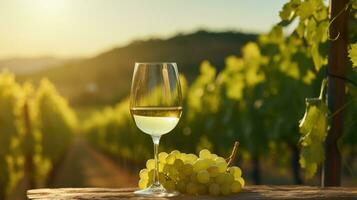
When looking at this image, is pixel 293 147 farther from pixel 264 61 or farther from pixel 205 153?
pixel 205 153

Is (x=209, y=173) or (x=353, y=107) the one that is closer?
(x=209, y=173)

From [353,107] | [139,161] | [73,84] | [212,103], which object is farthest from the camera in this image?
[73,84]

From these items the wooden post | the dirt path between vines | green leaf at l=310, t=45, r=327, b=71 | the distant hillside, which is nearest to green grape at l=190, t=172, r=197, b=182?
the wooden post

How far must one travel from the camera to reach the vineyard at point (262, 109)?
3629 millimetres

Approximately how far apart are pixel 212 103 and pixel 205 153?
14.7 meters

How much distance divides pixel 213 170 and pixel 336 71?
3.48 feet

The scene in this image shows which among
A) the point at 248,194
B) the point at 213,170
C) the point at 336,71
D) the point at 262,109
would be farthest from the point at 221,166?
the point at 262,109

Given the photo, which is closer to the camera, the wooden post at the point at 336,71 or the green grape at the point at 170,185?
the green grape at the point at 170,185

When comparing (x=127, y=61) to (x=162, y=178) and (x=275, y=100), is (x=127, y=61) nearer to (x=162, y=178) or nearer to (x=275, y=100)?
(x=275, y=100)

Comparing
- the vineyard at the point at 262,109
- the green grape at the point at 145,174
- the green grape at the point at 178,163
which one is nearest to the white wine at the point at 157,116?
the green grape at the point at 178,163

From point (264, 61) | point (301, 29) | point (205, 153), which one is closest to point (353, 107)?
point (301, 29)

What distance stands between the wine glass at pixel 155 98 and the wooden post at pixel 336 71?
45.2 inches

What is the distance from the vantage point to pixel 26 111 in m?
20.8

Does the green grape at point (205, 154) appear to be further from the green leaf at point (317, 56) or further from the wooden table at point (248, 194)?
the green leaf at point (317, 56)
